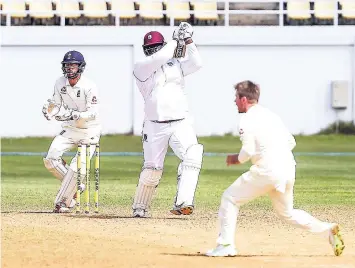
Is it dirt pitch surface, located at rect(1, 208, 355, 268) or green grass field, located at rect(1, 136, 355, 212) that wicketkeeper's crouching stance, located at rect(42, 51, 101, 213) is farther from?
green grass field, located at rect(1, 136, 355, 212)

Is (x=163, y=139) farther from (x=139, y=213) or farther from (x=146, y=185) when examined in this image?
(x=139, y=213)

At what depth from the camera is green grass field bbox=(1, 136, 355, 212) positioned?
762 inches

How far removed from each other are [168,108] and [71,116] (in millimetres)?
1518

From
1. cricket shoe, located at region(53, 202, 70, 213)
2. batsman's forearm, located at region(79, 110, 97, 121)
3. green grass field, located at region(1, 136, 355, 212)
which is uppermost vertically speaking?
batsman's forearm, located at region(79, 110, 97, 121)

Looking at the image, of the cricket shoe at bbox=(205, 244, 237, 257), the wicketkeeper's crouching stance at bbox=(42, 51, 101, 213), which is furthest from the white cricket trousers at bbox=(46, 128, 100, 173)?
the cricket shoe at bbox=(205, 244, 237, 257)

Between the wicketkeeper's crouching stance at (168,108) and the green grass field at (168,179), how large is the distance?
1840mm

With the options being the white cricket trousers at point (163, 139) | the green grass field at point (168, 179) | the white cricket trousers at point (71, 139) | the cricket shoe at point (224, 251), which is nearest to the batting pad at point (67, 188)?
the white cricket trousers at point (71, 139)

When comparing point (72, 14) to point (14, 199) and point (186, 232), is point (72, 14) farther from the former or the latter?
point (186, 232)

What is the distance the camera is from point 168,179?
2419 cm

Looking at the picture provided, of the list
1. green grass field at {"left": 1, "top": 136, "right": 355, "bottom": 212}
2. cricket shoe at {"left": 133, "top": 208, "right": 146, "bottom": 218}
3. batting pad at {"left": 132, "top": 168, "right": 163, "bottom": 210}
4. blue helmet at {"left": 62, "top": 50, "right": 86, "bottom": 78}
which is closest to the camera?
batting pad at {"left": 132, "top": 168, "right": 163, "bottom": 210}

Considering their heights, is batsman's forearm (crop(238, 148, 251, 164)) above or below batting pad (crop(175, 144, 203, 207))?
above

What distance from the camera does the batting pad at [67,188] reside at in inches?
682

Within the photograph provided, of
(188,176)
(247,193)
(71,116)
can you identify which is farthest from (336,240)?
(71,116)

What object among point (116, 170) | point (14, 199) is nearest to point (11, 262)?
point (14, 199)
